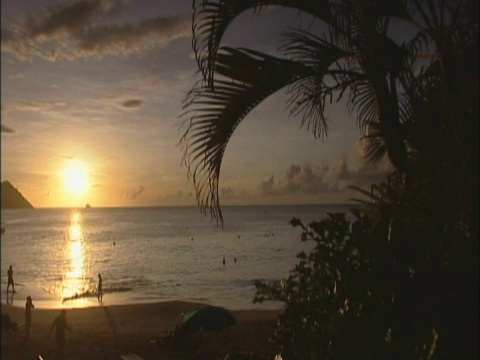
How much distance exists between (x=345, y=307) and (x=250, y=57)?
48.8 inches

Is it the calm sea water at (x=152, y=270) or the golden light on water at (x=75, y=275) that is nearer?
the calm sea water at (x=152, y=270)

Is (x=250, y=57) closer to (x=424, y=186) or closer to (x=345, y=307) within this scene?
(x=424, y=186)

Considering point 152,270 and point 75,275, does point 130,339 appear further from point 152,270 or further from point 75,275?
point 75,275

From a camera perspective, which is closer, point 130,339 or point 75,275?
point 130,339

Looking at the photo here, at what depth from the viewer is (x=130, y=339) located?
1455 centimetres

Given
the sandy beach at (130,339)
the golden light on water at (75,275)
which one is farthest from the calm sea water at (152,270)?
the sandy beach at (130,339)

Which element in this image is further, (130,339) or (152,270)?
(152,270)

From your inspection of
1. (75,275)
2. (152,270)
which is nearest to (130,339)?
(152,270)

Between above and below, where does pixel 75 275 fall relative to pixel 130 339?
below

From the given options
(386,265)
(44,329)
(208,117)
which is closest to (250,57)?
(208,117)

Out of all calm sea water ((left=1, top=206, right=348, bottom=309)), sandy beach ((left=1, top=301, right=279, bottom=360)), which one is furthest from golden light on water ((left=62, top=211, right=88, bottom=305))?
sandy beach ((left=1, top=301, right=279, bottom=360))

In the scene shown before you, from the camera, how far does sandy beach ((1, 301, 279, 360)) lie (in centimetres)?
1214

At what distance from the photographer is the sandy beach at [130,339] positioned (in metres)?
12.1

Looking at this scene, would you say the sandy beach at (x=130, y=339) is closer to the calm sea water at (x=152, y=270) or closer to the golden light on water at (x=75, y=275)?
the calm sea water at (x=152, y=270)
